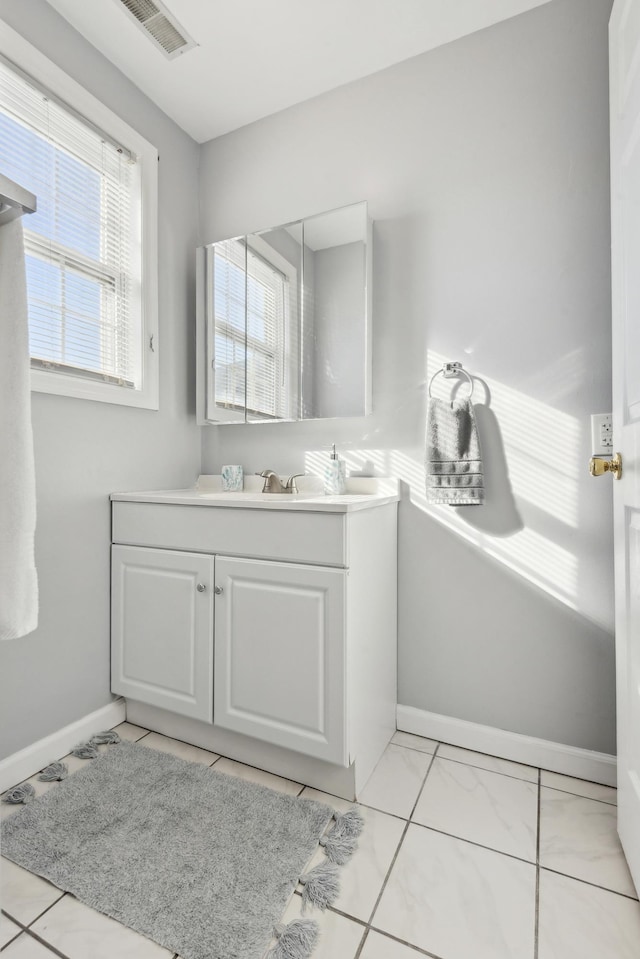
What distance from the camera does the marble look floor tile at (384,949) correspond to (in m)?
0.96

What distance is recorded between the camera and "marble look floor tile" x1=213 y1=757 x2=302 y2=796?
57.8 inches

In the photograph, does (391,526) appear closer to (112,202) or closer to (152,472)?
(152,472)

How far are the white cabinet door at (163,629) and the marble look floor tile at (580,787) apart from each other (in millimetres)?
1112

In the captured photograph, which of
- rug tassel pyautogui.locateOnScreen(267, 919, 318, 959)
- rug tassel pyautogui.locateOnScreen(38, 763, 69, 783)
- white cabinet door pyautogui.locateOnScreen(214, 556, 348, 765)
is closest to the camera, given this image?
rug tassel pyautogui.locateOnScreen(267, 919, 318, 959)

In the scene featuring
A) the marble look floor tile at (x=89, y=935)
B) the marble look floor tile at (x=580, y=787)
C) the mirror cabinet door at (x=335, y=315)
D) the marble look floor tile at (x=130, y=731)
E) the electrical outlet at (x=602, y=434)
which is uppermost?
the mirror cabinet door at (x=335, y=315)

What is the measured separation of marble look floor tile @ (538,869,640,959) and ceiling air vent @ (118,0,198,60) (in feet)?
9.18

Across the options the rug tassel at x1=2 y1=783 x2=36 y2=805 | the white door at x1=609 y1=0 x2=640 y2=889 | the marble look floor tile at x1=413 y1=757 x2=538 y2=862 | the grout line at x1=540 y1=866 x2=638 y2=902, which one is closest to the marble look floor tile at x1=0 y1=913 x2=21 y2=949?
the rug tassel at x1=2 y1=783 x2=36 y2=805

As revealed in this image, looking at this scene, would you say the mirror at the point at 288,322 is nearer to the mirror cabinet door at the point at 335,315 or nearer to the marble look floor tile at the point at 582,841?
→ the mirror cabinet door at the point at 335,315

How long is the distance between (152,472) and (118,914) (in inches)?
55.7

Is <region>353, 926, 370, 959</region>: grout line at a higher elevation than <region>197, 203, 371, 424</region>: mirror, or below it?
below

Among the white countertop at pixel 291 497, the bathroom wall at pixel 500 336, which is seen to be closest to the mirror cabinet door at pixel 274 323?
the bathroom wall at pixel 500 336

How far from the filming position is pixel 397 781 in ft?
4.97

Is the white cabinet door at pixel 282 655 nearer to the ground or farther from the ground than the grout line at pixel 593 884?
farther from the ground

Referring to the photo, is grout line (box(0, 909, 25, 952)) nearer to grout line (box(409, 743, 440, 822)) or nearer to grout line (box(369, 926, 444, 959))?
grout line (box(369, 926, 444, 959))
